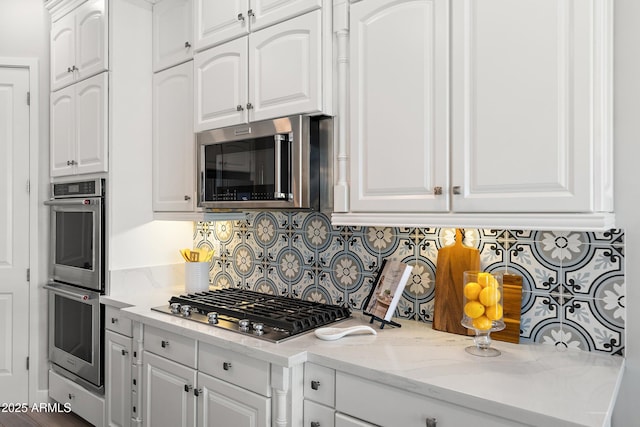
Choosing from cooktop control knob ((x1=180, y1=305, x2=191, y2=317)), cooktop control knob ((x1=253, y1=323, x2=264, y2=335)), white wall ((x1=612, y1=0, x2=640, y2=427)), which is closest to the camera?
white wall ((x1=612, y1=0, x2=640, y2=427))

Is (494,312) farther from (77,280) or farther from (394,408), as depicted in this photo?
(77,280)

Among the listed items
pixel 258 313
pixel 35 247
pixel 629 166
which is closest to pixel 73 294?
pixel 35 247

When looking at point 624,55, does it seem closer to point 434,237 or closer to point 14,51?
point 434,237

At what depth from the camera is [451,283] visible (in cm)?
187

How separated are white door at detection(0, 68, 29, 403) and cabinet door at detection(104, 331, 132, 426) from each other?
3.40 ft

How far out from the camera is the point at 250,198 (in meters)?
2.19

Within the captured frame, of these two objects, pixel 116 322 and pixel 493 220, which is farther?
pixel 116 322

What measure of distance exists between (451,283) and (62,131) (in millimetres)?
2752

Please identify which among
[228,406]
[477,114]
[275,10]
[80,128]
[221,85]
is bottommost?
[228,406]

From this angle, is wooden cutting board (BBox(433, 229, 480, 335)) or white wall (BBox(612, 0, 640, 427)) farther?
wooden cutting board (BBox(433, 229, 480, 335))

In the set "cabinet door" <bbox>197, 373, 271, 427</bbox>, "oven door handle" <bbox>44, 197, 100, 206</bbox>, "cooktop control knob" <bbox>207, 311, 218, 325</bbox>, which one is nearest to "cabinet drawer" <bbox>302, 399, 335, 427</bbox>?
"cabinet door" <bbox>197, 373, 271, 427</bbox>

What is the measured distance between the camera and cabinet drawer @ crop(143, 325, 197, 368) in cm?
202

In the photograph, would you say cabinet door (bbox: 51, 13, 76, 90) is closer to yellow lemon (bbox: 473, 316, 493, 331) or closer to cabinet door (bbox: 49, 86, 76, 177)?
cabinet door (bbox: 49, 86, 76, 177)

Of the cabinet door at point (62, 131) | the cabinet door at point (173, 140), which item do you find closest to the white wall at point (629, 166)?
the cabinet door at point (173, 140)
